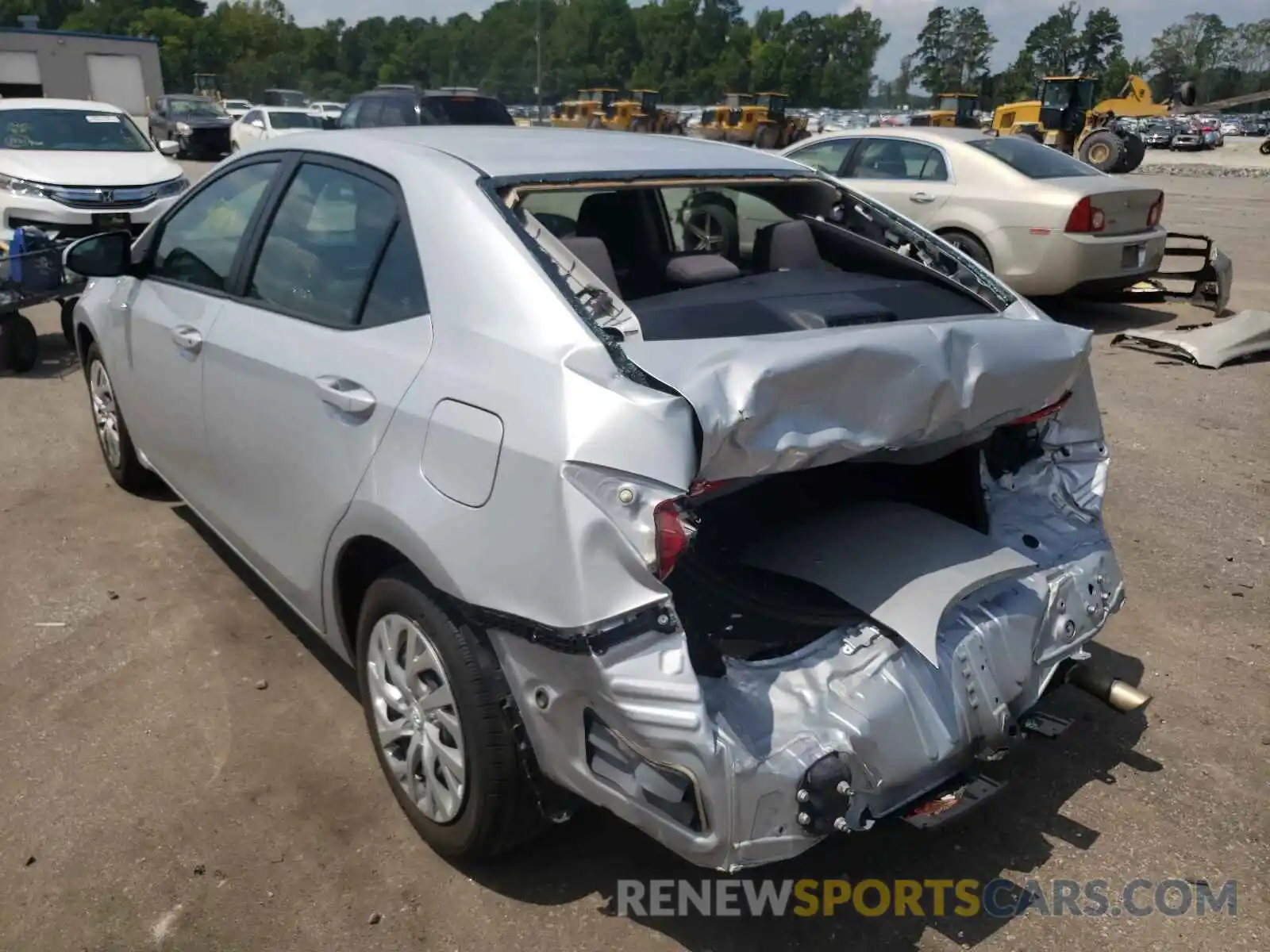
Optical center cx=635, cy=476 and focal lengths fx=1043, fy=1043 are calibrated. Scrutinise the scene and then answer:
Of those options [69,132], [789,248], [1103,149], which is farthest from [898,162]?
[1103,149]

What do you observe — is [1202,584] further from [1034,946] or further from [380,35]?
[380,35]

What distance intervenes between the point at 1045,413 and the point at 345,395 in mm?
Result: 1967

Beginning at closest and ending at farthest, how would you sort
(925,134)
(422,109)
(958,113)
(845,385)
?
(845,385), (925,134), (422,109), (958,113)

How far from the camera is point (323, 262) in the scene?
3.08 m

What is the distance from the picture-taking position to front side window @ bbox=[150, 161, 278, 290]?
3.53 meters

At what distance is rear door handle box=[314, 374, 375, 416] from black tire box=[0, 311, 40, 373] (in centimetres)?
556

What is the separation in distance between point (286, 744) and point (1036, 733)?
7.18ft

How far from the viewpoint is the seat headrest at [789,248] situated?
363 centimetres

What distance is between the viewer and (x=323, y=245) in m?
3.11

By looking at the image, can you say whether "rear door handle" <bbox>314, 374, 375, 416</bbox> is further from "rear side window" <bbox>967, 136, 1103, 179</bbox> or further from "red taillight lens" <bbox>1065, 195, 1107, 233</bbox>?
"rear side window" <bbox>967, 136, 1103, 179</bbox>

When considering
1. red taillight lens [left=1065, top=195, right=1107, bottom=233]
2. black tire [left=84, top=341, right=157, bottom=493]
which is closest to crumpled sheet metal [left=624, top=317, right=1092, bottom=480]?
black tire [left=84, top=341, right=157, bottom=493]

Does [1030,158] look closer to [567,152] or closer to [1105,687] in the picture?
[567,152]

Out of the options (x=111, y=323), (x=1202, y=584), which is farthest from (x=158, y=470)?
(x=1202, y=584)

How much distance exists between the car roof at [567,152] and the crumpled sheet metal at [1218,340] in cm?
545
